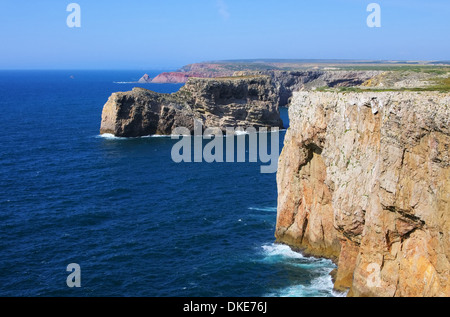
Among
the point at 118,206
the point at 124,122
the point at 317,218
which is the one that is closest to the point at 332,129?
the point at 317,218

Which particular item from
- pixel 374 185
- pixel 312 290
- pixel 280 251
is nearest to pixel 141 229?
pixel 280 251

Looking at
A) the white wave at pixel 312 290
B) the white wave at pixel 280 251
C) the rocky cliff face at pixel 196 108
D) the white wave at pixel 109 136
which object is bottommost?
the white wave at pixel 312 290

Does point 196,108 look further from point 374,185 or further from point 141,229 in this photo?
point 374,185

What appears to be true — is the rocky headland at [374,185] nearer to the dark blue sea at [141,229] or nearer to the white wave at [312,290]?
the white wave at [312,290]

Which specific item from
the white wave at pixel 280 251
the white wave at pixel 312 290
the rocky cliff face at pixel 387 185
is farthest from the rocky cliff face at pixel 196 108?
the white wave at pixel 312 290

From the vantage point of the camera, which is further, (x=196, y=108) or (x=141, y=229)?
(x=196, y=108)
